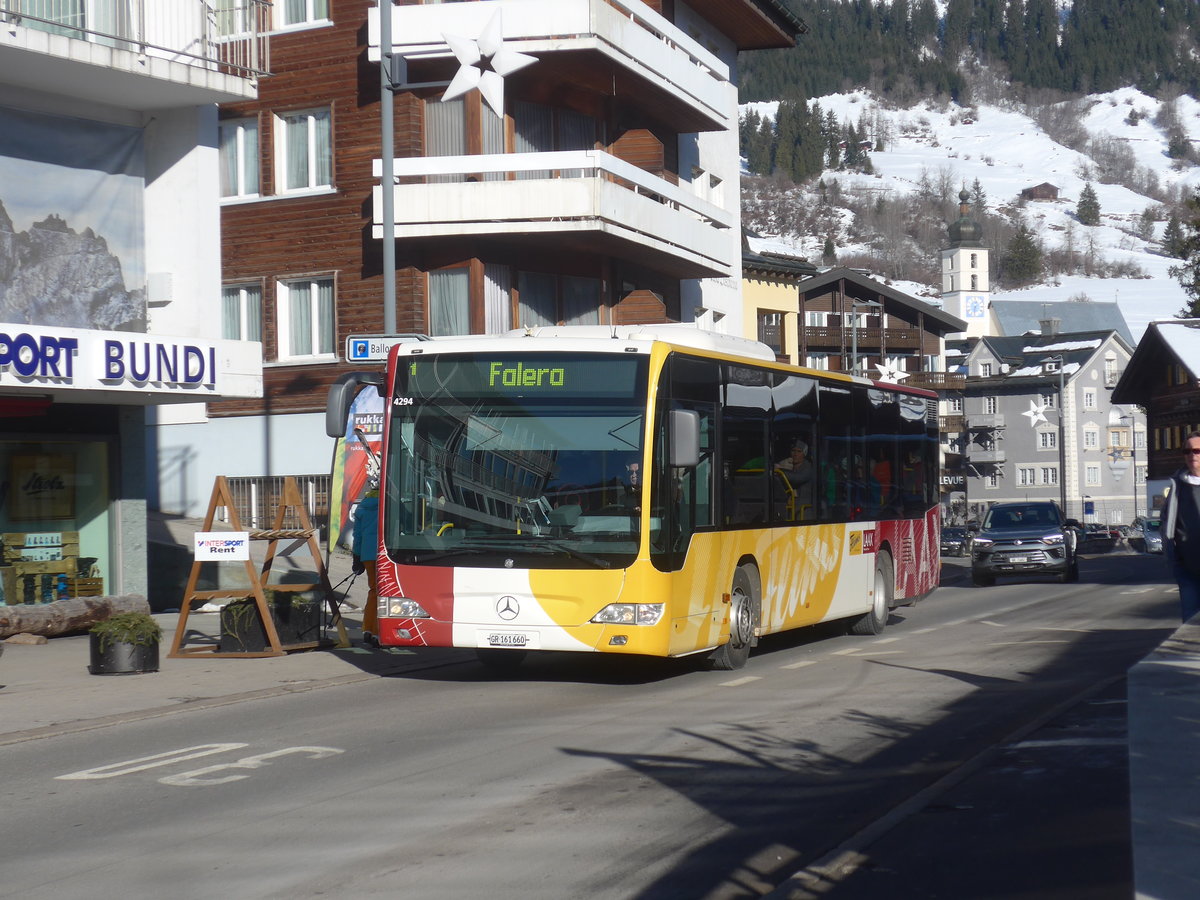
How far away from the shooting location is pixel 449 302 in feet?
103

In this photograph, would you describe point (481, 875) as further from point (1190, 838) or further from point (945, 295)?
point (945, 295)

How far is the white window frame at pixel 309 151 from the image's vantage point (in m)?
33.0

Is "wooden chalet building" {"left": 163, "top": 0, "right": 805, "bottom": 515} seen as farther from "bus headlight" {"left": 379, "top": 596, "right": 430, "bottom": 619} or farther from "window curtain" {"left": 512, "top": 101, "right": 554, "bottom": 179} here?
"bus headlight" {"left": 379, "top": 596, "right": 430, "bottom": 619}

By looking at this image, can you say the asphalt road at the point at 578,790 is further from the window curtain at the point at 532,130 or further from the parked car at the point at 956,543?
the parked car at the point at 956,543

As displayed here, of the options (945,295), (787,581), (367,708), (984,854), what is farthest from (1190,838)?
(945,295)

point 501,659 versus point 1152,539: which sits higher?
point 501,659

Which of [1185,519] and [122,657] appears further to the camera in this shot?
[122,657]

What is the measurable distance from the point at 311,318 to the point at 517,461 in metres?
20.4

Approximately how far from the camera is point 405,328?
104ft

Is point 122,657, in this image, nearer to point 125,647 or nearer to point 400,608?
point 125,647

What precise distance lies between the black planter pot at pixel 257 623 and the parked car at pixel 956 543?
191ft

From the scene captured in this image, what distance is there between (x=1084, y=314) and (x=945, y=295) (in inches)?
863

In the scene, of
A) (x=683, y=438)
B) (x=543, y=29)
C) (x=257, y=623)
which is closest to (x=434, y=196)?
(x=543, y=29)

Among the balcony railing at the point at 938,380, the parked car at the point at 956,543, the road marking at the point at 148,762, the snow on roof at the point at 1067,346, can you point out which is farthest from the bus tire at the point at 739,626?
the snow on roof at the point at 1067,346
